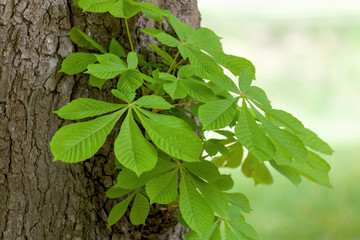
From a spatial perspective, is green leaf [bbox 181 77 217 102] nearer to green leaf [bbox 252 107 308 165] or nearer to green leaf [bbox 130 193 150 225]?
green leaf [bbox 252 107 308 165]

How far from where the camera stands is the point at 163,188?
103cm

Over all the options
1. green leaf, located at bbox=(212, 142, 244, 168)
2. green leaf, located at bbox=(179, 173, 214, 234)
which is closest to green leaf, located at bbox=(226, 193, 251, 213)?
green leaf, located at bbox=(212, 142, 244, 168)

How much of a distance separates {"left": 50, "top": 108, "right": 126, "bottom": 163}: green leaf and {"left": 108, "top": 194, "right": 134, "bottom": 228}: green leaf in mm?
309

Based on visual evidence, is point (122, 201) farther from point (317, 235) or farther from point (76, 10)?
point (317, 235)

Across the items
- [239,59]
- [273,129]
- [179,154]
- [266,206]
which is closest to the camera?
[179,154]

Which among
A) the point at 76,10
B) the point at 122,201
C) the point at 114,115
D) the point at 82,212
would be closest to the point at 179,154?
the point at 114,115

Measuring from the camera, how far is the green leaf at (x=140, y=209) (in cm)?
116

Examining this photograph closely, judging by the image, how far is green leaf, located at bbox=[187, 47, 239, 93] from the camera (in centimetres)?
105

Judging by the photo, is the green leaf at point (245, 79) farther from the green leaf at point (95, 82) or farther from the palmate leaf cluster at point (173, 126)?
the green leaf at point (95, 82)

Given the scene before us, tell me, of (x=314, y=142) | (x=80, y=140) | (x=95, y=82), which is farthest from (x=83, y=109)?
(x=314, y=142)

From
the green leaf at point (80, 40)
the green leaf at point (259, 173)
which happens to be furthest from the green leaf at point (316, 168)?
the green leaf at point (80, 40)

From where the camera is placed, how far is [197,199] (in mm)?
1021

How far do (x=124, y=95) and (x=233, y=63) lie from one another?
352mm

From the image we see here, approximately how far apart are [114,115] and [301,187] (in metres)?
2.65
